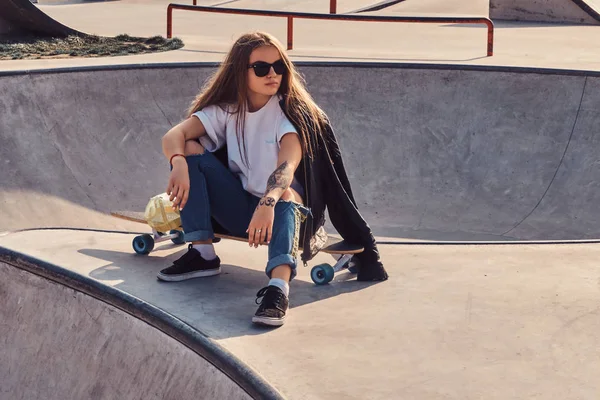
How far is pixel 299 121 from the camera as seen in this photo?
4.87 meters

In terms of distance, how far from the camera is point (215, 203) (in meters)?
4.96

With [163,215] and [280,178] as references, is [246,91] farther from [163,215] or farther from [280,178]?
[163,215]

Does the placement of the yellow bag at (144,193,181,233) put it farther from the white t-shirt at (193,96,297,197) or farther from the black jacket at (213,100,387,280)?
the white t-shirt at (193,96,297,197)

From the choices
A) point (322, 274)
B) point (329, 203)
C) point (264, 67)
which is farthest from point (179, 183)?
point (322, 274)

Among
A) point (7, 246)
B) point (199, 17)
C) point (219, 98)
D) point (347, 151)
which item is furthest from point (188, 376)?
point (199, 17)

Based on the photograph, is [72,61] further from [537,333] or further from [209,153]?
[537,333]

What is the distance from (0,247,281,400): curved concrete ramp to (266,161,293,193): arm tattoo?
81 centimetres

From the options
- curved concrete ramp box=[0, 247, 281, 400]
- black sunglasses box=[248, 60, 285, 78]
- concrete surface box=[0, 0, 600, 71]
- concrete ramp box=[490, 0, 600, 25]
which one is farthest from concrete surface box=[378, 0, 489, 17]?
curved concrete ramp box=[0, 247, 281, 400]

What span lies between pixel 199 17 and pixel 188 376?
14.5 m

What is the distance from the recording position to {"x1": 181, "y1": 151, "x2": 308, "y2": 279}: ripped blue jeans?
15.9 ft

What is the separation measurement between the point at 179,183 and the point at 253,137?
0.48 m

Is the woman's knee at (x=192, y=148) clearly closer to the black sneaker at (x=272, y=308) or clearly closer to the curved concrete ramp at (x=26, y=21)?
the black sneaker at (x=272, y=308)

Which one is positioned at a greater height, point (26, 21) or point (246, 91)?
point (246, 91)

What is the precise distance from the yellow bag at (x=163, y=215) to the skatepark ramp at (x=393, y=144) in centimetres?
301
